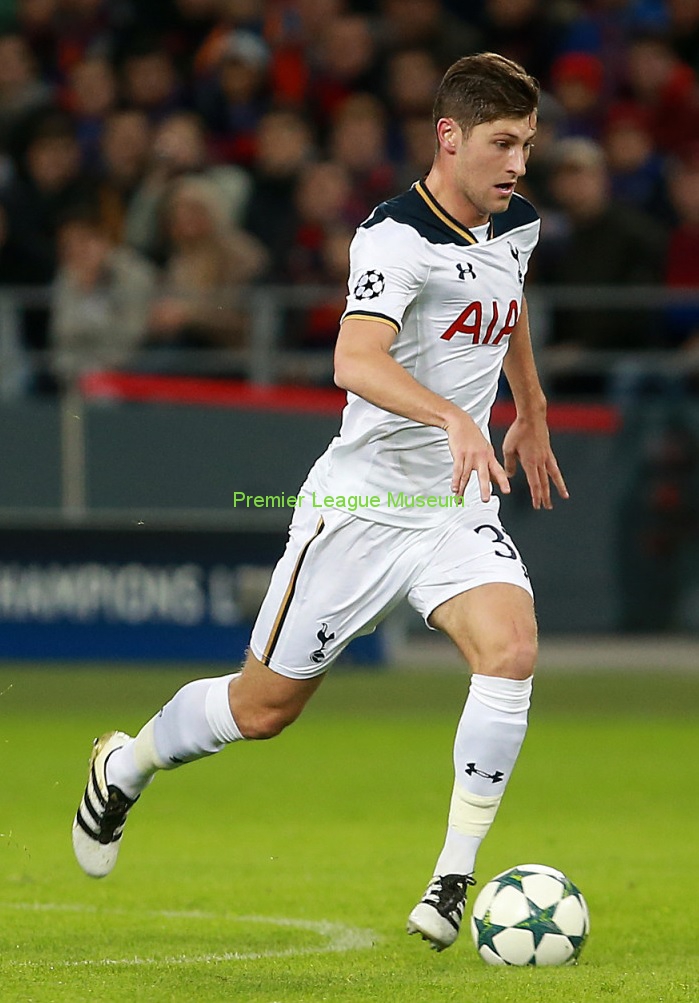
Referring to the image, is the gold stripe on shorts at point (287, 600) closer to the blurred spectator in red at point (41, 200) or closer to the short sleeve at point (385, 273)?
the short sleeve at point (385, 273)

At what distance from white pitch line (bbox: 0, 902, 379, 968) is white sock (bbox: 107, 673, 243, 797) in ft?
1.33

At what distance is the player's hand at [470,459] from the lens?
4.91m

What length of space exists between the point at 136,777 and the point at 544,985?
5.68 ft

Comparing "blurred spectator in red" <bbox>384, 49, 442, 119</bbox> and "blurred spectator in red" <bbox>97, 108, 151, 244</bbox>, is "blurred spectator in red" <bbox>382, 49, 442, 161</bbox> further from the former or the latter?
"blurred spectator in red" <bbox>97, 108, 151, 244</bbox>

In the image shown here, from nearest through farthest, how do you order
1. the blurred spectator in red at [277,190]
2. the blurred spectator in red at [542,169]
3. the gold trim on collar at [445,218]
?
the gold trim on collar at [445,218] → the blurred spectator in red at [542,169] → the blurred spectator in red at [277,190]

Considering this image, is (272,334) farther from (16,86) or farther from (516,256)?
(516,256)

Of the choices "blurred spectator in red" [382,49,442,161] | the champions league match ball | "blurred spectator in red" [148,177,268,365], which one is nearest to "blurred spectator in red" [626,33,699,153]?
"blurred spectator in red" [382,49,442,161]

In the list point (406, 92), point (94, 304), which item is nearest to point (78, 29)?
point (406, 92)

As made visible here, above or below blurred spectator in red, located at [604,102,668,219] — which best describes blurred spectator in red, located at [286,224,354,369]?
below

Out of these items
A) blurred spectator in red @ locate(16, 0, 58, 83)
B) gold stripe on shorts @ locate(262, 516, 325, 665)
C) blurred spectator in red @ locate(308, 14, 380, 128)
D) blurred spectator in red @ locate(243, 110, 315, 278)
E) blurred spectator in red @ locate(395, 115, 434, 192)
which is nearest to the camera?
gold stripe on shorts @ locate(262, 516, 325, 665)

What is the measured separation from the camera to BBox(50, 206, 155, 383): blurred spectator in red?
45.9 ft

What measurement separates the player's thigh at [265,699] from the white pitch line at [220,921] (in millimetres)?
616

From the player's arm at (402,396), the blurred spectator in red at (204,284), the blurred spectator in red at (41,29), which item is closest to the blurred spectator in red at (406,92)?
the blurred spectator in red at (204,284)

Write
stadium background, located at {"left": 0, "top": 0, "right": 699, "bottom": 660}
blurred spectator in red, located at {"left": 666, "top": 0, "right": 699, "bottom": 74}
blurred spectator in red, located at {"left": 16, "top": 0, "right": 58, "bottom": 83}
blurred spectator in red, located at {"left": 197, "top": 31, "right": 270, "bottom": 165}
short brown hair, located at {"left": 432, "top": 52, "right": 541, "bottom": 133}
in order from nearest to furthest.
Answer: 1. short brown hair, located at {"left": 432, "top": 52, "right": 541, "bottom": 133}
2. stadium background, located at {"left": 0, "top": 0, "right": 699, "bottom": 660}
3. blurred spectator in red, located at {"left": 197, "top": 31, "right": 270, "bottom": 165}
4. blurred spectator in red, located at {"left": 666, "top": 0, "right": 699, "bottom": 74}
5. blurred spectator in red, located at {"left": 16, "top": 0, "right": 58, "bottom": 83}
